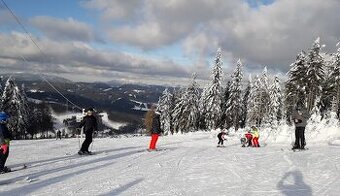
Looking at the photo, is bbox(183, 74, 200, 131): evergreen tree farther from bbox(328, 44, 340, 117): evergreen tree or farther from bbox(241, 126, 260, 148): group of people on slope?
bbox(241, 126, 260, 148): group of people on slope

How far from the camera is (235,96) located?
6525cm

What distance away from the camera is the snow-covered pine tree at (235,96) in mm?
64562

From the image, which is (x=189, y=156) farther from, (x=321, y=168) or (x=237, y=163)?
(x=321, y=168)

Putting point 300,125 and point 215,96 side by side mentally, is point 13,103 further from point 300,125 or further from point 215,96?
point 300,125

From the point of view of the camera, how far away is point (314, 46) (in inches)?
2173

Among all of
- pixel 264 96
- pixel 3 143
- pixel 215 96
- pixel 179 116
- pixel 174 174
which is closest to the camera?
pixel 174 174

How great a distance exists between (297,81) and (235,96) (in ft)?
35.4

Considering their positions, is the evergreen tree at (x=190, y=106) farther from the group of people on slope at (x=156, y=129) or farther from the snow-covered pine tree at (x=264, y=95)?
the group of people on slope at (x=156, y=129)

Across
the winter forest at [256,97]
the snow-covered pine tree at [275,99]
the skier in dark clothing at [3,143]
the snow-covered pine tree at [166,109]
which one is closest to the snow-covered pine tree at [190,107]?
the winter forest at [256,97]

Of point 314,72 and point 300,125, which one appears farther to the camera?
point 314,72

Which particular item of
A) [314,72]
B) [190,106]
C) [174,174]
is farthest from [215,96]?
[174,174]

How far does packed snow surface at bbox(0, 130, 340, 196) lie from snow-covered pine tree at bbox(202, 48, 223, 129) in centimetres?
4456

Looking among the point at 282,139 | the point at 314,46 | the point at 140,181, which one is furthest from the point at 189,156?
the point at 314,46

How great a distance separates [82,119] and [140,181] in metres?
7.03
